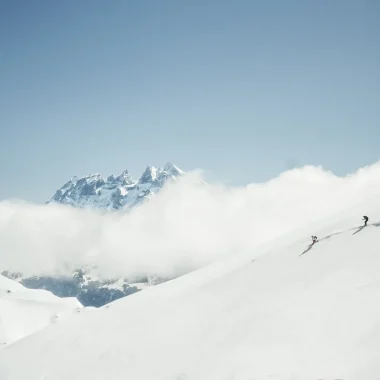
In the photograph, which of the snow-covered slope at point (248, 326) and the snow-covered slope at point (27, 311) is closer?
the snow-covered slope at point (248, 326)

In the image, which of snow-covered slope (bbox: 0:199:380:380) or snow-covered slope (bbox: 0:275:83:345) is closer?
snow-covered slope (bbox: 0:199:380:380)

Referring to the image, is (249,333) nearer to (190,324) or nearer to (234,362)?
(234,362)

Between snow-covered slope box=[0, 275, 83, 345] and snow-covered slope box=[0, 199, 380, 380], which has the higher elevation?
snow-covered slope box=[0, 275, 83, 345]

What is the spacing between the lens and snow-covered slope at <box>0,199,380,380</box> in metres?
16.5

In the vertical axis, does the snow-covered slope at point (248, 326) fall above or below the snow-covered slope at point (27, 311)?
below

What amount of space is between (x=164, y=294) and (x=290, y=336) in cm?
2487

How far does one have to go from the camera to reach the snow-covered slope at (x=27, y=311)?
335 feet

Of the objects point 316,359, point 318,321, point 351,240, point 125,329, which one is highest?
point 351,240

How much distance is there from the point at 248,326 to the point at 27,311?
113m

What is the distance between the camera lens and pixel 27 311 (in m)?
114

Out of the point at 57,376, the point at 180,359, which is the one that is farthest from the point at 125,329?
the point at 180,359

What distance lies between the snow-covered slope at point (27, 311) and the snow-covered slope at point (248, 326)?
72210 mm

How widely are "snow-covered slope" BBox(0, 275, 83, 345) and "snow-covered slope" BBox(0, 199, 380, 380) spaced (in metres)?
72.2

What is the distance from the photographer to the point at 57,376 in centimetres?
2889
